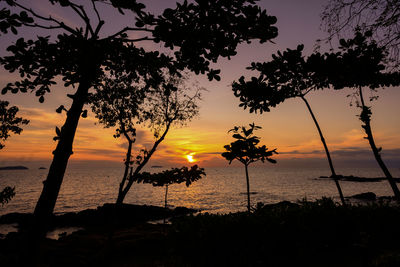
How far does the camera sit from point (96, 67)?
221 inches

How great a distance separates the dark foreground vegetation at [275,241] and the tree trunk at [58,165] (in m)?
4.21

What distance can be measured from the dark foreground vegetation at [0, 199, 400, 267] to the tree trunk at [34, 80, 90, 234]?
166 inches

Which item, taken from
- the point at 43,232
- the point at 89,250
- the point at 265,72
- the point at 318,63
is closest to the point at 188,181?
the point at 89,250

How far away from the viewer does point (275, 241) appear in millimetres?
7668

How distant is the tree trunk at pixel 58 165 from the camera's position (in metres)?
4.96

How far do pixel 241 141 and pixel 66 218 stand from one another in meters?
30.6

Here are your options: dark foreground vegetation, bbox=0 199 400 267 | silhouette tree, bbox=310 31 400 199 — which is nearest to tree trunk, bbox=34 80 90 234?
dark foreground vegetation, bbox=0 199 400 267

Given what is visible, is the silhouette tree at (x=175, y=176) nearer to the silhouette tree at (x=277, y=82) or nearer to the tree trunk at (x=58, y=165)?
the silhouette tree at (x=277, y=82)

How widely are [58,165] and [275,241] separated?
21.5 ft

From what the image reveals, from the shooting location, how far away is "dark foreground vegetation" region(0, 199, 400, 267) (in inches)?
289

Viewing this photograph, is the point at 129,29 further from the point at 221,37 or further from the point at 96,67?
the point at 221,37

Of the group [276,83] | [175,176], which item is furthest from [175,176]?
[276,83]

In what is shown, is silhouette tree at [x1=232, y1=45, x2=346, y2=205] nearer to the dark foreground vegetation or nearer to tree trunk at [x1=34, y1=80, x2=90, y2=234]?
Result: the dark foreground vegetation

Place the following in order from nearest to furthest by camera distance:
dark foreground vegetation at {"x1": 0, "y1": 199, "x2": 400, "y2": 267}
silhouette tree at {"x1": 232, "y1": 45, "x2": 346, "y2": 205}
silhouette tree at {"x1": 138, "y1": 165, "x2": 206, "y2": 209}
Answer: dark foreground vegetation at {"x1": 0, "y1": 199, "x2": 400, "y2": 267} < silhouette tree at {"x1": 232, "y1": 45, "x2": 346, "y2": 205} < silhouette tree at {"x1": 138, "y1": 165, "x2": 206, "y2": 209}
